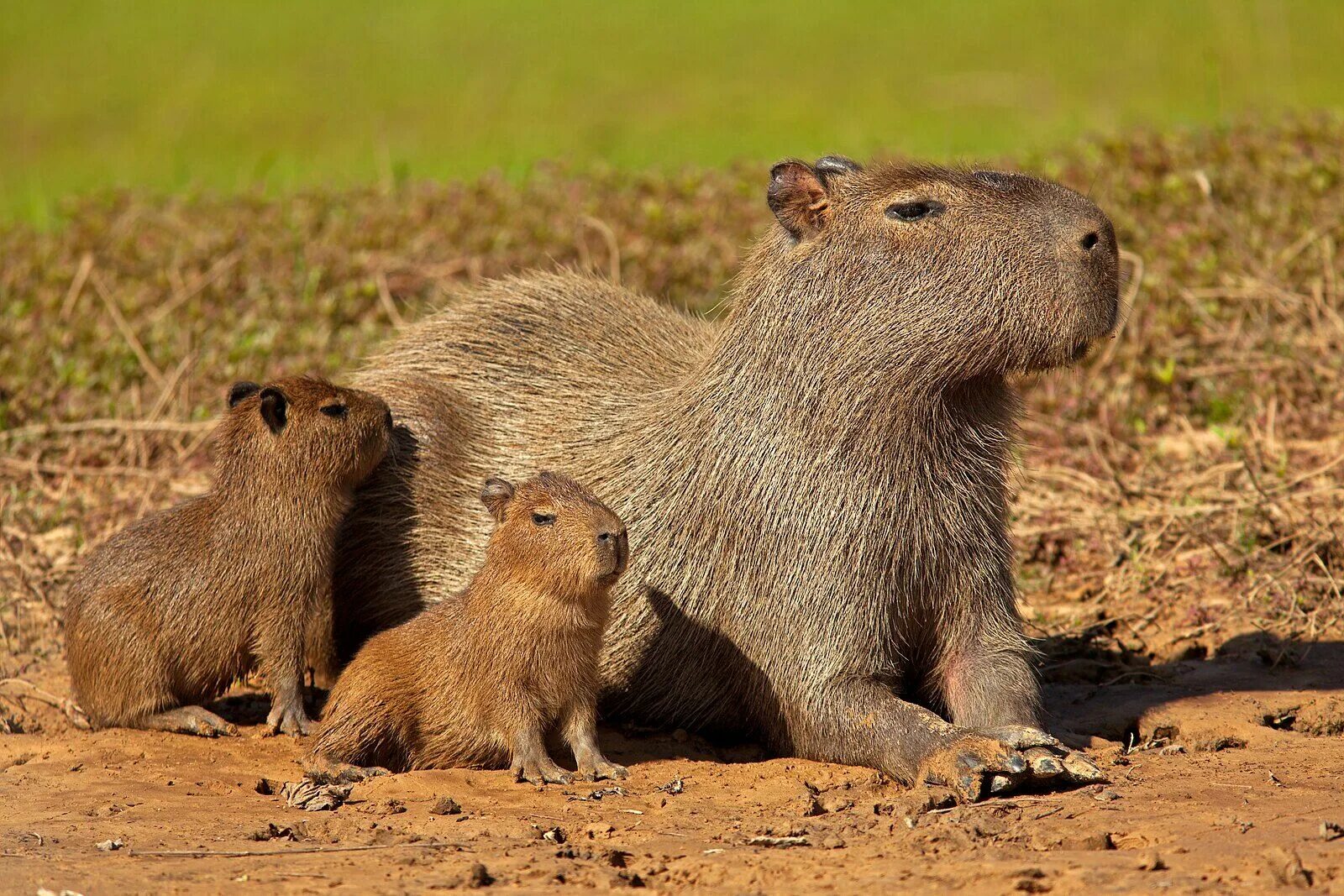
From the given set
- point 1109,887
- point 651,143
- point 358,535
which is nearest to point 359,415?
point 358,535

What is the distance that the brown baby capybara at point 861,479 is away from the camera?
14.3ft

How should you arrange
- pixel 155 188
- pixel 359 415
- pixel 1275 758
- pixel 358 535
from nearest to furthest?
pixel 1275 758, pixel 359 415, pixel 358 535, pixel 155 188

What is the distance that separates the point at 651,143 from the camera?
486 inches

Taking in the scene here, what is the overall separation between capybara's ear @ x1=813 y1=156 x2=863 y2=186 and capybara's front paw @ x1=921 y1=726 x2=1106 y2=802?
1600 mm

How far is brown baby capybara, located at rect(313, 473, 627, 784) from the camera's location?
431cm

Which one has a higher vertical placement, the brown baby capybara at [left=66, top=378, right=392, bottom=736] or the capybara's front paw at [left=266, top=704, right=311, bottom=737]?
the brown baby capybara at [left=66, top=378, right=392, bottom=736]

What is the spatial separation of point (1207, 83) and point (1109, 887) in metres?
11.1

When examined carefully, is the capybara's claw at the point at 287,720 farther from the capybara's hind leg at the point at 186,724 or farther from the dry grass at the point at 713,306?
the dry grass at the point at 713,306

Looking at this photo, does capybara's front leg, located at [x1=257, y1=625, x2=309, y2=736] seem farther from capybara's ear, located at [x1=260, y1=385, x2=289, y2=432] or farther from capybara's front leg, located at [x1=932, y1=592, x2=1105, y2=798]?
capybara's front leg, located at [x1=932, y1=592, x2=1105, y2=798]

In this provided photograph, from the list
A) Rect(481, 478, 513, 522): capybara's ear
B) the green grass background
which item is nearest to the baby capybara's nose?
Rect(481, 478, 513, 522): capybara's ear

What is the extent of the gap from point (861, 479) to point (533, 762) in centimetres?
117

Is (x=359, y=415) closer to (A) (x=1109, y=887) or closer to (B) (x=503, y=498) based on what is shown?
(B) (x=503, y=498)

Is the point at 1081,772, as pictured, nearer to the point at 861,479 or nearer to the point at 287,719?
the point at 861,479

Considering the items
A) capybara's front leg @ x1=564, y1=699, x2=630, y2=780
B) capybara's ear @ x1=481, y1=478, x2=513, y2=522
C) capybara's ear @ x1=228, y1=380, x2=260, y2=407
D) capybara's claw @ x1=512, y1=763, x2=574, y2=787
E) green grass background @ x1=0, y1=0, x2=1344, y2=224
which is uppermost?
green grass background @ x1=0, y1=0, x2=1344, y2=224
